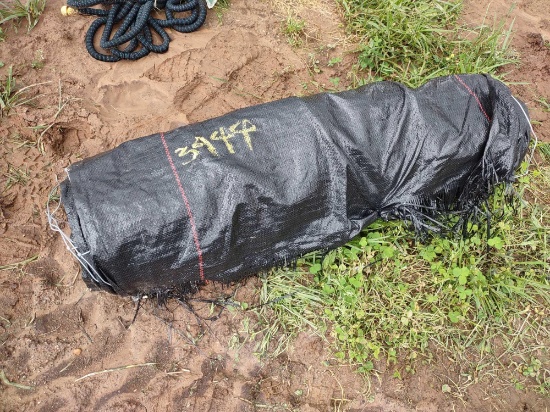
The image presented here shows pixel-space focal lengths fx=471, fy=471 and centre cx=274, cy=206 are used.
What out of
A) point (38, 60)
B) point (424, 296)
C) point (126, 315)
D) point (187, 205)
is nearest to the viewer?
point (187, 205)

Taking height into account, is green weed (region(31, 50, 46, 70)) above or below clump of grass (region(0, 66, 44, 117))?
above

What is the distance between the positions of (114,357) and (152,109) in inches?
56.0

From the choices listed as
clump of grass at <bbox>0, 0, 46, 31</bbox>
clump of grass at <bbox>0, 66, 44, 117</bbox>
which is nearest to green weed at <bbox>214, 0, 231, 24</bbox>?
clump of grass at <bbox>0, 0, 46, 31</bbox>

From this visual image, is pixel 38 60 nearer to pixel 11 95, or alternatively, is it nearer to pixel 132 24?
pixel 11 95

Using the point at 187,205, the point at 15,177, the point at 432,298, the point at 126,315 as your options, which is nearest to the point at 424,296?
the point at 432,298

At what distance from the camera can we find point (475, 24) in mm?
3357

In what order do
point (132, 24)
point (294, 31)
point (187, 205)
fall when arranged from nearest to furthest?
point (187, 205) < point (132, 24) < point (294, 31)

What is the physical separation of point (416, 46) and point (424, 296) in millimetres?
1673

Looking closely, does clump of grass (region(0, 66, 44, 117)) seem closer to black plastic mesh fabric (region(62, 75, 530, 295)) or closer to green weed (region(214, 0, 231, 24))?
black plastic mesh fabric (region(62, 75, 530, 295))

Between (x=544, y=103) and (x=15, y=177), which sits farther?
(x=544, y=103)

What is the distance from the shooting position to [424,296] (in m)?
2.43

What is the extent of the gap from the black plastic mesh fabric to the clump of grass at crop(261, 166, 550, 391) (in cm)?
19

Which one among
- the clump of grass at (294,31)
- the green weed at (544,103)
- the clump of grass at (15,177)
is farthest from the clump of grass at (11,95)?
the green weed at (544,103)

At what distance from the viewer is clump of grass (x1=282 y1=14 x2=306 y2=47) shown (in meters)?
3.16
